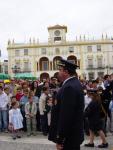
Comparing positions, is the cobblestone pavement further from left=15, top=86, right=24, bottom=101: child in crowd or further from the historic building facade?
the historic building facade

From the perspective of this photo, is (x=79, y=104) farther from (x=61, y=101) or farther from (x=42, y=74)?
(x=42, y=74)

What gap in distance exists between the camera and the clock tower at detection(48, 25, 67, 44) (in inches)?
3718

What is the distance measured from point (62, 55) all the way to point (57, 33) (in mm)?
7569

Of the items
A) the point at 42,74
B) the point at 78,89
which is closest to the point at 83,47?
the point at 42,74

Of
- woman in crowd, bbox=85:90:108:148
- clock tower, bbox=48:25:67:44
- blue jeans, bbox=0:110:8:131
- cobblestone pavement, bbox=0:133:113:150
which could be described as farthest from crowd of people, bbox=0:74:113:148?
clock tower, bbox=48:25:67:44

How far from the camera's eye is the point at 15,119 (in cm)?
1234

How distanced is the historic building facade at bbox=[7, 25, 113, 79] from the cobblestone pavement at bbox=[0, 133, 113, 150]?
77692mm

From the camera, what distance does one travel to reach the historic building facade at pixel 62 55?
297 feet

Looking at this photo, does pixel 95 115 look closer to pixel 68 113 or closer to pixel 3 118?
pixel 3 118

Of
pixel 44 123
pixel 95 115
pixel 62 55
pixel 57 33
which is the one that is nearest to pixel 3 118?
pixel 44 123

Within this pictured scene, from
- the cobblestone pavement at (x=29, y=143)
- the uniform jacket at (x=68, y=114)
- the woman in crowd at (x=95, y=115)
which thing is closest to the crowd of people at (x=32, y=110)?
the cobblestone pavement at (x=29, y=143)

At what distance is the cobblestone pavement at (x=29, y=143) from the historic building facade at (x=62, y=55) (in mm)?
77692

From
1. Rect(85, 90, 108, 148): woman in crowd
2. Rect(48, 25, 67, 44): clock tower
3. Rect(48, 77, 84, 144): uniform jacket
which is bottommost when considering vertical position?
Rect(85, 90, 108, 148): woman in crowd

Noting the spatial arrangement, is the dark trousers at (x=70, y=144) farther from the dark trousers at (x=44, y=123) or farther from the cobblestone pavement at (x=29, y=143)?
the dark trousers at (x=44, y=123)
